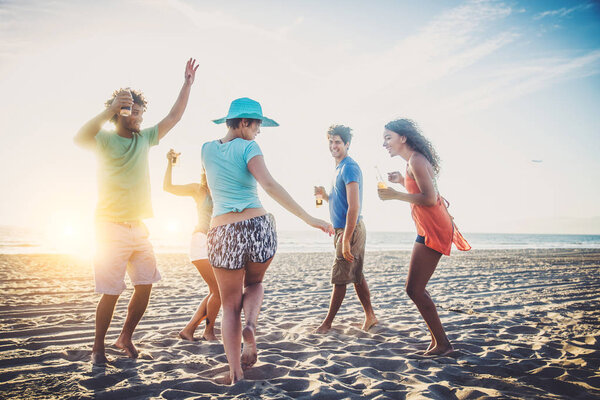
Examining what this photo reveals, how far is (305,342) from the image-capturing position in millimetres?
3432

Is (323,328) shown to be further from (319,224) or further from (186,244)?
(186,244)

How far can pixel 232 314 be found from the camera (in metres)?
2.30

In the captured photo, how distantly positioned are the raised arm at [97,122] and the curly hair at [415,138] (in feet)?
7.57

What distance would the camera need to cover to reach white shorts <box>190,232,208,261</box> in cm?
348

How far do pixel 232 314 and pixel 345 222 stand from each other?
1.87 meters

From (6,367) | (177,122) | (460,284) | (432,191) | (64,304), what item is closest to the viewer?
(6,367)

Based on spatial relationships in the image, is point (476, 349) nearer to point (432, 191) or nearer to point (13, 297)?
point (432, 191)

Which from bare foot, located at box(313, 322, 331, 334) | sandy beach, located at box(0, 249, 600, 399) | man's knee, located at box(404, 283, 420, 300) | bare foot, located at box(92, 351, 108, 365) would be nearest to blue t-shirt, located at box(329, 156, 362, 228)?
man's knee, located at box(404, 283, 420, 300)

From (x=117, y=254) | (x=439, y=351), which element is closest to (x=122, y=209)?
(x=117, y=254)

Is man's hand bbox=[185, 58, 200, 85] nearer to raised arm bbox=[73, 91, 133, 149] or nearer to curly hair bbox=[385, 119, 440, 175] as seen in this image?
raised arm bbox=[73, 91, 133, 149]

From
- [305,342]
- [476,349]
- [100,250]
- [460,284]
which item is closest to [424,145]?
[476,349]

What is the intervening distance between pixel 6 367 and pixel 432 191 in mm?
3688

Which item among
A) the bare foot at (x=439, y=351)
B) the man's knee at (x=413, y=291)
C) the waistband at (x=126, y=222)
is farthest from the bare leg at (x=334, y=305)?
the waistband at (x=126, y=222)

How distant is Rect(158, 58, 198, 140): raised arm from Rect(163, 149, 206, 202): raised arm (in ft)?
1.85
